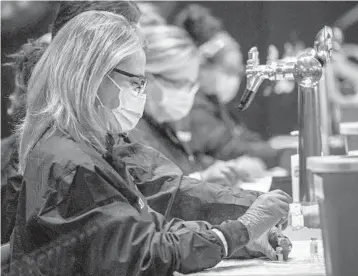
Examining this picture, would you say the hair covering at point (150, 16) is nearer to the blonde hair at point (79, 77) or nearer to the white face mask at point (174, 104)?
the white face mask at point (174, 104)

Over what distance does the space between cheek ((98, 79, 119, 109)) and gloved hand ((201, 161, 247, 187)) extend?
0.38 meters

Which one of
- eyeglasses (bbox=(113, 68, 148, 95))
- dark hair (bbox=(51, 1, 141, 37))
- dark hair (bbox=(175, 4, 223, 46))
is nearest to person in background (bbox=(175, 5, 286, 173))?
dark hair (bbox=(175, 4, 223, 46))

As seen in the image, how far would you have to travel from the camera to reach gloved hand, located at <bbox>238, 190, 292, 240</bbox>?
3.43 feet

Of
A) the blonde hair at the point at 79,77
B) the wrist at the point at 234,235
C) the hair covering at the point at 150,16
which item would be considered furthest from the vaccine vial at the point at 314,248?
the hair covering at the point at 150,16

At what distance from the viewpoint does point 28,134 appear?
1.09 metres

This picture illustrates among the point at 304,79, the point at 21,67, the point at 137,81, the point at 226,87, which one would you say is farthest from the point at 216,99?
the point at 21,67

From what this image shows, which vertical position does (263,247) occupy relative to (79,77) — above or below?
below

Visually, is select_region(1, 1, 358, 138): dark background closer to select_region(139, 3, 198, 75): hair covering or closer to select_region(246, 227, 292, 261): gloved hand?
select_region(139, 3, 198, 75): hair covering

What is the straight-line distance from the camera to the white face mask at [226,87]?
1427mm

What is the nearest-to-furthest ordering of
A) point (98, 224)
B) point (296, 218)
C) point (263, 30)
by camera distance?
point (98, 224) → point (296, 218) → point (263, 30)

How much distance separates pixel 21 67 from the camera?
4.76ft

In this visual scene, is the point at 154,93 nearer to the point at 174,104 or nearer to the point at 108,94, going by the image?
the point at 174,104

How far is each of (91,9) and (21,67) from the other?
22cm

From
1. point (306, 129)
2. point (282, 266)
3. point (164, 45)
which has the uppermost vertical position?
point (164, 45)
